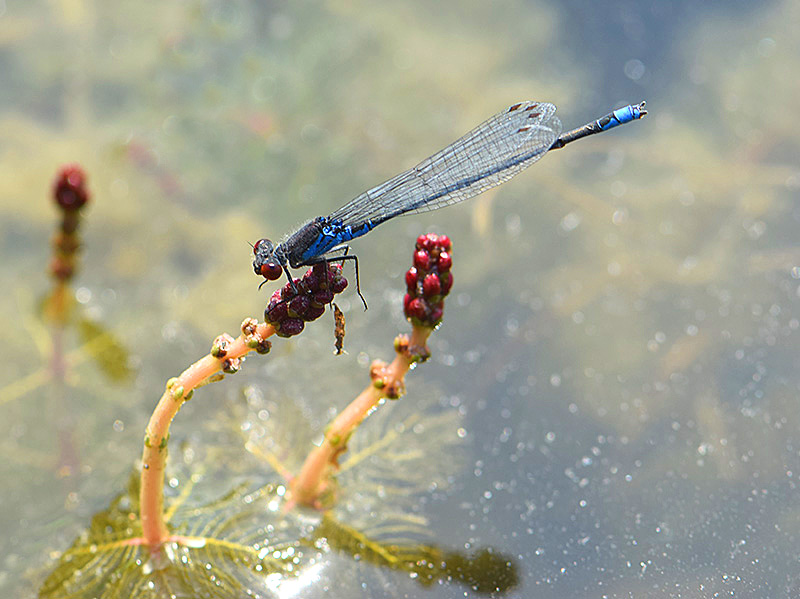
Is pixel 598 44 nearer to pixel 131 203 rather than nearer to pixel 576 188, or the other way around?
pixel 576 188

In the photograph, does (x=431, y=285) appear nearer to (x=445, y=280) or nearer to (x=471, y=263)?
(x=445, y=280)

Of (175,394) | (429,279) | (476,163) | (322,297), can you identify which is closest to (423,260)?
(429,279)

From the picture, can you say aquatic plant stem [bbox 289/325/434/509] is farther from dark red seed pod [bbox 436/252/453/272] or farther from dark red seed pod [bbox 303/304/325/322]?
dark red seed pod [bbox 303/304/325/322]

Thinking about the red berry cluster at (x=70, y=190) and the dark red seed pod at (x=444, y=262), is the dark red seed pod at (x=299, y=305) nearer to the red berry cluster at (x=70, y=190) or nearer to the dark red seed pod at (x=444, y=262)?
the dark red seed pod at (x=444, y=262)

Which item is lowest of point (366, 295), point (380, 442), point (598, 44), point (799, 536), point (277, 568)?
point (277, 568)

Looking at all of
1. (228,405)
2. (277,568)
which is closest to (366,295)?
(228,405)

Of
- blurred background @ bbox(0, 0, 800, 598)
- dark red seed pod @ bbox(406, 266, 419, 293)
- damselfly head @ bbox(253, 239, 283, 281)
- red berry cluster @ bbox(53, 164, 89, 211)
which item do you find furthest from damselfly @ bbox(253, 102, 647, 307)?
red berry cluster @ bbox(53, 164, 89, 211)
